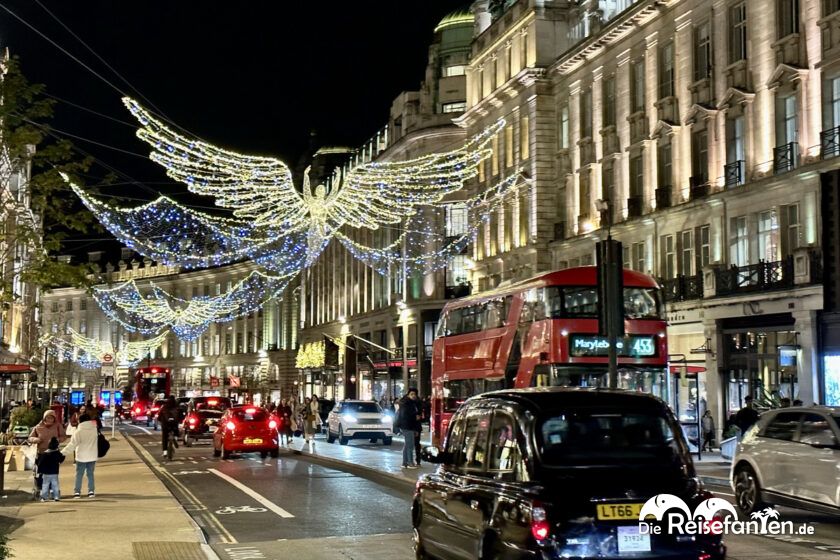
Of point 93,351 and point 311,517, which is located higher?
point 93,351

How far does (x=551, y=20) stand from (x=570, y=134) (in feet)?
17.4

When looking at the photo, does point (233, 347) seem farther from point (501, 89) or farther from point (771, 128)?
point (771, 128)

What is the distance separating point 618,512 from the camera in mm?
8125

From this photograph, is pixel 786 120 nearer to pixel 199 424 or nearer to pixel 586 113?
pixel 586 113

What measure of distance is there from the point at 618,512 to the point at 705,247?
1221 inches

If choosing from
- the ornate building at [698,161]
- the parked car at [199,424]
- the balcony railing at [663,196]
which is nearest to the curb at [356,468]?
the parked car at [199,424]

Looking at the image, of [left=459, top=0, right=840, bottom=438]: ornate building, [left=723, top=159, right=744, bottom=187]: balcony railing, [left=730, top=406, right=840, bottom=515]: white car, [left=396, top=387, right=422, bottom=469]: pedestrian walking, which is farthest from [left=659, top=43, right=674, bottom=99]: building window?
[left=730, top=406, right=840, bottom=515]: white car

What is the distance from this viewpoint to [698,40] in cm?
3872

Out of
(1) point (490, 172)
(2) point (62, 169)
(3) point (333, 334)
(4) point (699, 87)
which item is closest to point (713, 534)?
(2) point (62, 169)

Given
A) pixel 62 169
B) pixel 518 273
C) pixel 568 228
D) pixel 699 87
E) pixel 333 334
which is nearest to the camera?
pixel 62 169

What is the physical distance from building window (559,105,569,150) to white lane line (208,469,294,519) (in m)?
26.1

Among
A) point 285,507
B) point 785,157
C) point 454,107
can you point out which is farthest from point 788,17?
point 454,107

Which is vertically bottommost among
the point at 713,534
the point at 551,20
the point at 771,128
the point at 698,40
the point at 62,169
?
the point at 713,534

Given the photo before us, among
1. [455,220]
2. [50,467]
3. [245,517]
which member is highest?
[455,220]
